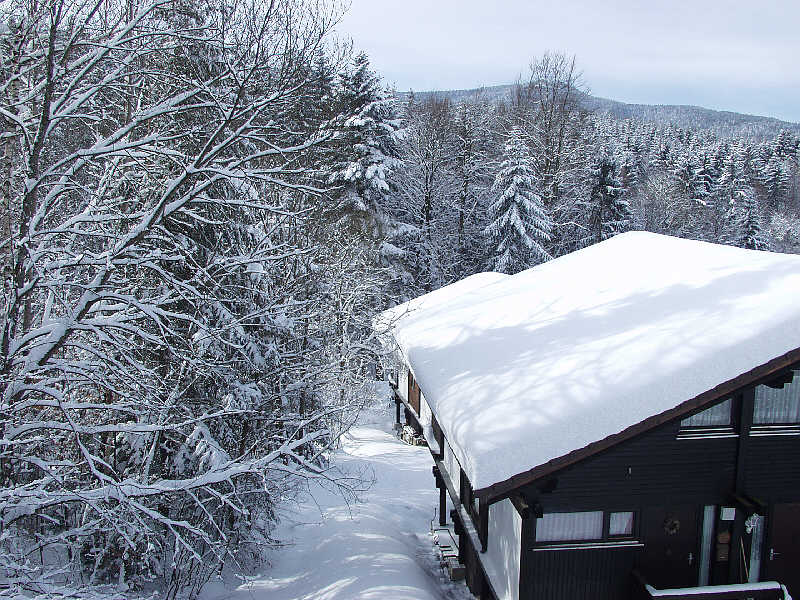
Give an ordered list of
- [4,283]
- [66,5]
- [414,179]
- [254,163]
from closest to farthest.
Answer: [66,5], [4,283], [254,163], [414,179]

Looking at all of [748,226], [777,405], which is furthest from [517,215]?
[748,226]

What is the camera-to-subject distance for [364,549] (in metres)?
11.8

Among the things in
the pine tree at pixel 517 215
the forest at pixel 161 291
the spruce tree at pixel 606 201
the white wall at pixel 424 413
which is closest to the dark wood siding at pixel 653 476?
the forest at pixel 161 291

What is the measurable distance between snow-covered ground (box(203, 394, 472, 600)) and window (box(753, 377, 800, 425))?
6.49 meters

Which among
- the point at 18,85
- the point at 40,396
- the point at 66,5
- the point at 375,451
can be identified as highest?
the point at 66,5

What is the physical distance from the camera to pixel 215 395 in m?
10.8

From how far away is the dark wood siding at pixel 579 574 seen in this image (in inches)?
353

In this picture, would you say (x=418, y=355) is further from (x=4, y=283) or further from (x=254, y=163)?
(x=4, y=283)

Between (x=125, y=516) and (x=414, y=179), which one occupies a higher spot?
(x=414, y=179)

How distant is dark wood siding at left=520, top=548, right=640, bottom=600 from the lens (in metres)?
8.97

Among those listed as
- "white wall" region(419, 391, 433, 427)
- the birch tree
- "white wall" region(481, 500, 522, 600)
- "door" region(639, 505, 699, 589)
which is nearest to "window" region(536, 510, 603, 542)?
"white wall" region(481, 500, 522, 600)

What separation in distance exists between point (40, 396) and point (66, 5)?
16.6 ft

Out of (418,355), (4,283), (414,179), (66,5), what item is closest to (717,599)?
(418,355)

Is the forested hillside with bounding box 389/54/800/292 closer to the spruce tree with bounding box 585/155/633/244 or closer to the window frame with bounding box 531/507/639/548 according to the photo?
the spruce tree with bounding box 585/155/633/244
